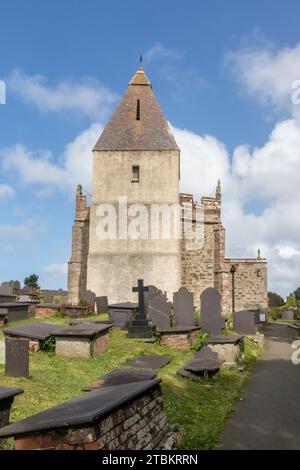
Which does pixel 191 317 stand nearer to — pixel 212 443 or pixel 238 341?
pixel 238 341

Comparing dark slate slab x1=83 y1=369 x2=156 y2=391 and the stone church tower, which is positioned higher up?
the stone church tower

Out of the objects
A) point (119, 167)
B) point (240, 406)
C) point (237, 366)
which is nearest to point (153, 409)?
point (240, 406)

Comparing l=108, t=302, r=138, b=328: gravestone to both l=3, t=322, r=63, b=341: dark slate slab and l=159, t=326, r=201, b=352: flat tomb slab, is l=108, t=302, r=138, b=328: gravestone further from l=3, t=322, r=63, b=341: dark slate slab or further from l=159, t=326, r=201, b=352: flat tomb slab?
l=3, t=322, r=63, b=341: dark slate slab

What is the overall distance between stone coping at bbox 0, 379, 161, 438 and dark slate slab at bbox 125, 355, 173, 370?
555cm

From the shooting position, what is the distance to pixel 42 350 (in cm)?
1187

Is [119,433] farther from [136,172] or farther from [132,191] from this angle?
[136,172]

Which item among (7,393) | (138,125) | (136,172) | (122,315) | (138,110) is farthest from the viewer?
(138,110)

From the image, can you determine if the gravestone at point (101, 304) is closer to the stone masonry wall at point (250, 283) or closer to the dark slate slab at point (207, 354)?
the dark slate slab at point (207, 354)

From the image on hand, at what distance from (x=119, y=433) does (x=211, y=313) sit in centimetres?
1168

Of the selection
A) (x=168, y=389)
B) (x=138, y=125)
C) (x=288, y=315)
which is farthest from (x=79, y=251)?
(x=168, y=389)

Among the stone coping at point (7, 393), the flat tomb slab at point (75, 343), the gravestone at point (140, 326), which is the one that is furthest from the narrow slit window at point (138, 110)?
the stone coping at point (7, 393)

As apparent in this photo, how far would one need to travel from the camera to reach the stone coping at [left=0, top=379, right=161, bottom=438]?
432 cm

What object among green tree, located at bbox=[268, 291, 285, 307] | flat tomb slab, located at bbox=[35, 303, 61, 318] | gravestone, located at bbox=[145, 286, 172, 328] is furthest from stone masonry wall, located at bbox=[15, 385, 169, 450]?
green tree, located at bbox=[268, 291, 285, 307]

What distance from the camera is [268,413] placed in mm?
8195
